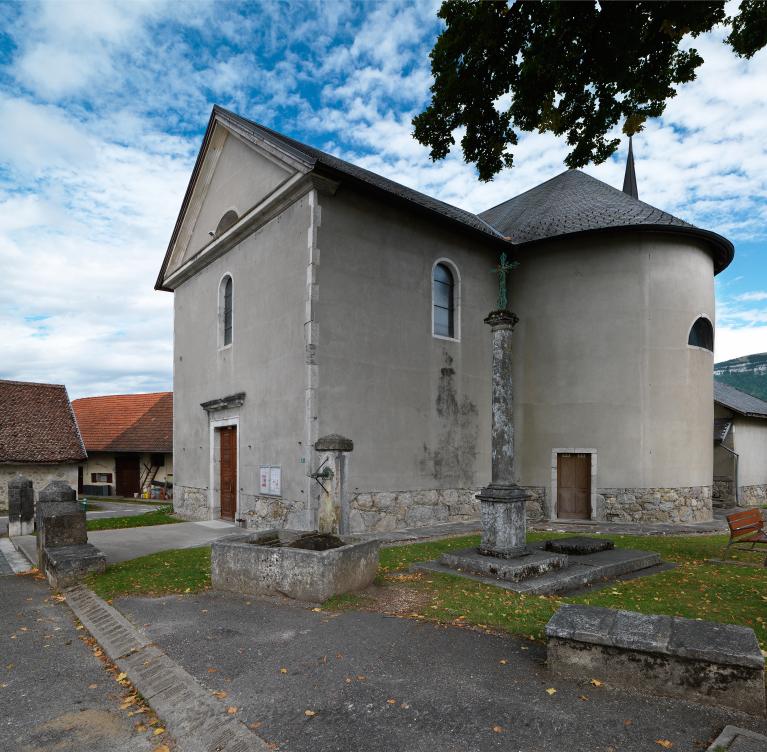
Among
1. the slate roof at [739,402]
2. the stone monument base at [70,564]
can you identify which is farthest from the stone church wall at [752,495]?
the stone monument base at [70,564]

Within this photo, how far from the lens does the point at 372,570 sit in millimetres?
6816

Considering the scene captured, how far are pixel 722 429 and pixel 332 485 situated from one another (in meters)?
16.8

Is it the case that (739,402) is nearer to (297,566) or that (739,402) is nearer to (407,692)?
(297,566)

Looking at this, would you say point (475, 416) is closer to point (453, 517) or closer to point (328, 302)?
point (453, 517)

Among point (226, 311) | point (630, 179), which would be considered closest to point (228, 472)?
point (226, 311)

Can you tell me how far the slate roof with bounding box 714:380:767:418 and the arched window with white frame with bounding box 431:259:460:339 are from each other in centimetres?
1098

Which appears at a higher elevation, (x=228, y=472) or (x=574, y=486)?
(x=228, y=472)

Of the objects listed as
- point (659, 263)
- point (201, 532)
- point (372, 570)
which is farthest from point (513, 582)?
point (659, 263)

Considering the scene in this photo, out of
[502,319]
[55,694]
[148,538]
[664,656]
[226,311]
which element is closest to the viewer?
[664,656]

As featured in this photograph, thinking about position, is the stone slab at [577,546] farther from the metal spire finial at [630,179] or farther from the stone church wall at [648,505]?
the metal spire finial at [630,179]

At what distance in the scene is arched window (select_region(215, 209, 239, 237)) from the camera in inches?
579

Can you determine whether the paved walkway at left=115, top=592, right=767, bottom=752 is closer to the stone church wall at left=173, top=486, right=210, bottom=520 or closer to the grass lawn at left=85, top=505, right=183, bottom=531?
the grass lawn at left=85, top=505, right=183, bottom=531

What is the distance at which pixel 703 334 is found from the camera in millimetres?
15078

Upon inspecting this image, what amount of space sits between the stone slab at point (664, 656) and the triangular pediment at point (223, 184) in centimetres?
993
